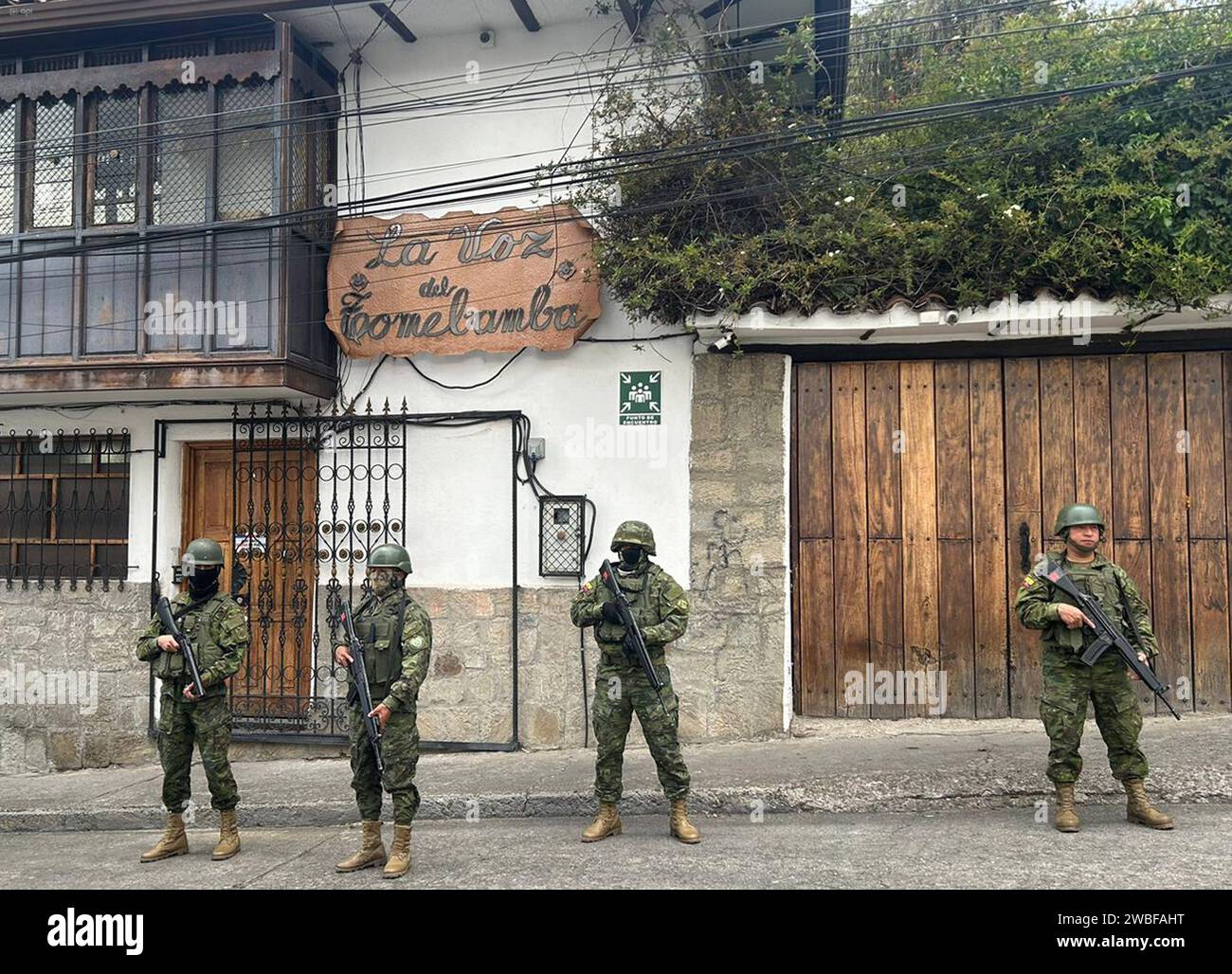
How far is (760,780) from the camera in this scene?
6.30 m

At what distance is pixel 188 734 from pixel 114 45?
5944 millimetres

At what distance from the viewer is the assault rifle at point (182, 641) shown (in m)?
5.55

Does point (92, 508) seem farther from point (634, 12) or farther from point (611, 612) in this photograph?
point (634, 12)

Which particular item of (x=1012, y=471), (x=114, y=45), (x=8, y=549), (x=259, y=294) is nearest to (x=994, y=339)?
(x=1012, y=471)

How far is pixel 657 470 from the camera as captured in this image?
7.72 meters

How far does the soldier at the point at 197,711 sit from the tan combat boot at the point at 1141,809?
512cm

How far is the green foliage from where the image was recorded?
22.1 feet

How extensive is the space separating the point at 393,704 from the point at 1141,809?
4155mm

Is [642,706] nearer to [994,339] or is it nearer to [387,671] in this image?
[387,671]

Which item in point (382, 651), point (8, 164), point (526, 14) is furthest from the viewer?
point (8, 164)

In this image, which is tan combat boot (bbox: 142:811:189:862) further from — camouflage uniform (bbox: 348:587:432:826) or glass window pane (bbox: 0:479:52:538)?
glass window pane (bbox: 0:479:52:538)
